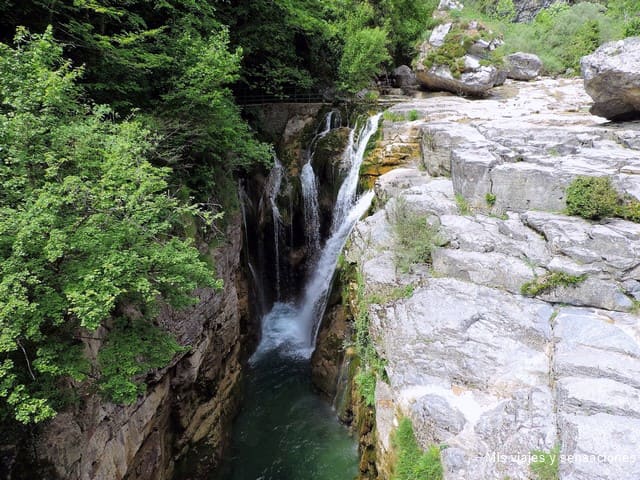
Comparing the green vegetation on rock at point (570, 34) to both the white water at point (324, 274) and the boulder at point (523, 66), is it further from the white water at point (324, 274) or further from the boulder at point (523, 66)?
the white water at point (324, 274)

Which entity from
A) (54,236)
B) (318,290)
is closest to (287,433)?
(318,290)

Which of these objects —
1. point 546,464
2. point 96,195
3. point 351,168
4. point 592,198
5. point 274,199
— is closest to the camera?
point 546,464

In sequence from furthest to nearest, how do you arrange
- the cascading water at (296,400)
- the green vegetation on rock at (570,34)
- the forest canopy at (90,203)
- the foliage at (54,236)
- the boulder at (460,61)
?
the green vegetation on rock at (570,34), the boulder at (460,61), the cascading water at (296,400), the forest canopy at (90,203), the foliage at (54,236)

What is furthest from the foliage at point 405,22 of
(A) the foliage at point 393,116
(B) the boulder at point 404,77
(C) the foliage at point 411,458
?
(C) the foliage at point 411,458

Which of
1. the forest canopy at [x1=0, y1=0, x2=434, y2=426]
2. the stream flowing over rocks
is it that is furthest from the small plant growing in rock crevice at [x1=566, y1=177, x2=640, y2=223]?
the forest canopy at [x1=0, y1=0, x2=434, y2=426]

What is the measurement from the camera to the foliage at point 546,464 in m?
4.49

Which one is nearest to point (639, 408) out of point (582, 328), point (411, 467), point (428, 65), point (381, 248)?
point (582, 328)

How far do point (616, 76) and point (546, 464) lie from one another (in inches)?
388

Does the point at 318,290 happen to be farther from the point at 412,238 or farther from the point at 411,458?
the point at 411,458

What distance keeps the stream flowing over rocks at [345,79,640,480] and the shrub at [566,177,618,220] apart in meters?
0.21

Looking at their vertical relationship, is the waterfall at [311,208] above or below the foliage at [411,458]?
above

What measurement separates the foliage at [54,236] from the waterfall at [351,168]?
8565 millimetres

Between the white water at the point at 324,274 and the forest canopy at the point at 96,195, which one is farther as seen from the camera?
the white water at the point at 324,274

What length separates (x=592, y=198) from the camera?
7672 mm
